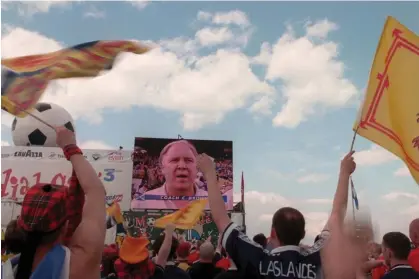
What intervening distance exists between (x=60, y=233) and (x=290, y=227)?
1321 millimetres

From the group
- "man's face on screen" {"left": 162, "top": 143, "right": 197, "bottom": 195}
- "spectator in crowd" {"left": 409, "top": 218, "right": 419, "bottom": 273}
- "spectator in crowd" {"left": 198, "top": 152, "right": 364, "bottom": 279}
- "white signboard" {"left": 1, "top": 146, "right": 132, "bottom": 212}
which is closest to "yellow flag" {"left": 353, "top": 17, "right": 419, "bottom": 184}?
"spectator in crowd" {"left": 409, "top": 218, "right": 419, "bottom": 273}

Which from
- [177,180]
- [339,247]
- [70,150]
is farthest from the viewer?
[177,180]

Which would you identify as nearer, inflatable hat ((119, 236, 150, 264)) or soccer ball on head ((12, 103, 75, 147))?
inflatable hat ((119, 236, 150, 264))

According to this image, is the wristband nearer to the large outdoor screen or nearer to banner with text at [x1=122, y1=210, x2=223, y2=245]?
banner with text at [x1=122, y1=210, x2=223, y2=245]

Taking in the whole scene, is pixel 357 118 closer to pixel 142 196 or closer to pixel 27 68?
pixel 27 68

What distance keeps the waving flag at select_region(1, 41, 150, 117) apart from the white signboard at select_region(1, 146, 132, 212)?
14.8 m

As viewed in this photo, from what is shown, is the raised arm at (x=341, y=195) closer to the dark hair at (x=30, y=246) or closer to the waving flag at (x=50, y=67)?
the dark hair at (x=30, y=246)

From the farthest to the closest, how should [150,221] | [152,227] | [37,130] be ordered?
[150,221], [152,227], [37,130]

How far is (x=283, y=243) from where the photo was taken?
108 inches

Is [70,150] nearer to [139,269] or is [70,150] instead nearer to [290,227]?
[290,227]

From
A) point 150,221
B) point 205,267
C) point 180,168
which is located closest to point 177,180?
point 180,168

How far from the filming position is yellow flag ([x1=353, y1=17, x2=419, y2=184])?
4.26 metres

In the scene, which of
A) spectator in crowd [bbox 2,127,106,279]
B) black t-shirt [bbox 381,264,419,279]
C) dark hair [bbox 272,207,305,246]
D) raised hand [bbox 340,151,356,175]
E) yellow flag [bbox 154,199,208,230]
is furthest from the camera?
yellow flag [bbox 154,199,208,230]

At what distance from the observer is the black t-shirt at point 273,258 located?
8.57 ft
